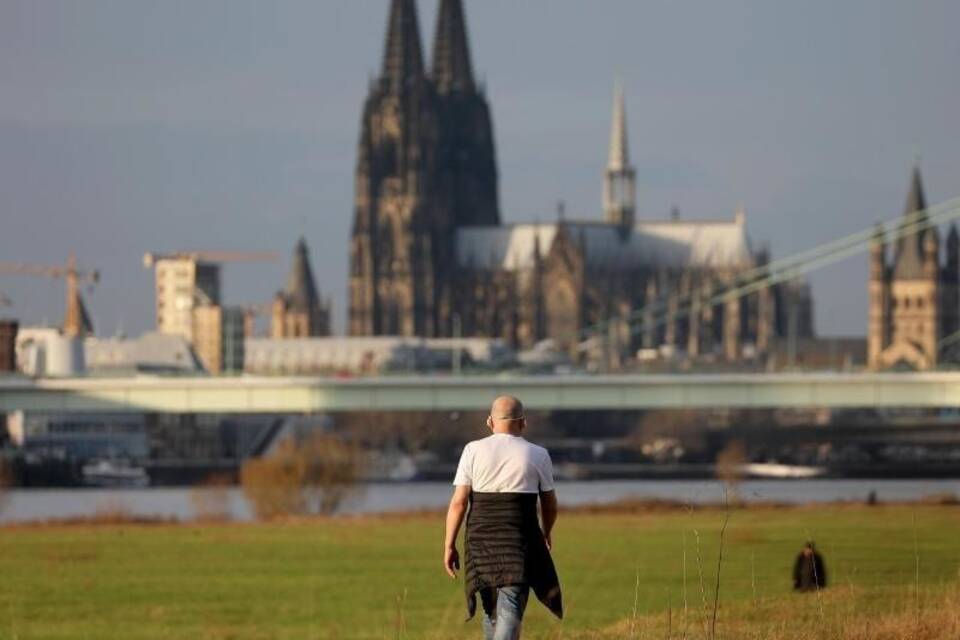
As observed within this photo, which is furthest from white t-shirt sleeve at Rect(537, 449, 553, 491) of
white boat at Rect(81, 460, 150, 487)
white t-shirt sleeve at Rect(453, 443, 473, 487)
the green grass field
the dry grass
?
white boat at Rect(81, 460, 150, 487)

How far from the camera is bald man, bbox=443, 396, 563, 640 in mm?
16203

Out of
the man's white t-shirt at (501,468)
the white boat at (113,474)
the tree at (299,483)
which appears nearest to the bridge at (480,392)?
the tree at (299,483)

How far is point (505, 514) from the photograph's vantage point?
16.2 meters

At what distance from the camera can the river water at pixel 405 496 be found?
78.7m

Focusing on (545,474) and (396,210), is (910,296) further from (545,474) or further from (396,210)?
(545,474)

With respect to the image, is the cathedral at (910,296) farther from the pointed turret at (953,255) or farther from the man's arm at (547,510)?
the man's arm at (547,510)

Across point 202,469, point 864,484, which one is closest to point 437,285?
point 202,469

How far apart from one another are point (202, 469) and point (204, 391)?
34262 millimetres

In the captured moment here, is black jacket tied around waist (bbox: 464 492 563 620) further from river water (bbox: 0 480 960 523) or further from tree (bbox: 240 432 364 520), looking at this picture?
tree (bbox: 240 432 364 520)

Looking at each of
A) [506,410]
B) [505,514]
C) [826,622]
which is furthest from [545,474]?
[826,622]

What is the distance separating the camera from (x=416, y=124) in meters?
197

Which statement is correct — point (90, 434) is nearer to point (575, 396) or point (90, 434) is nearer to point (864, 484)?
point (864, 484)

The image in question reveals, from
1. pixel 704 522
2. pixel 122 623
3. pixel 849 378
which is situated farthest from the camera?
pixel 849 378

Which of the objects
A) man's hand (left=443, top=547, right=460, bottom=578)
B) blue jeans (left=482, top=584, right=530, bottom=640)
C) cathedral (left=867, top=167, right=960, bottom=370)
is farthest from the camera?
cathedral (left=867, top=167, right=960, bottom=370)
